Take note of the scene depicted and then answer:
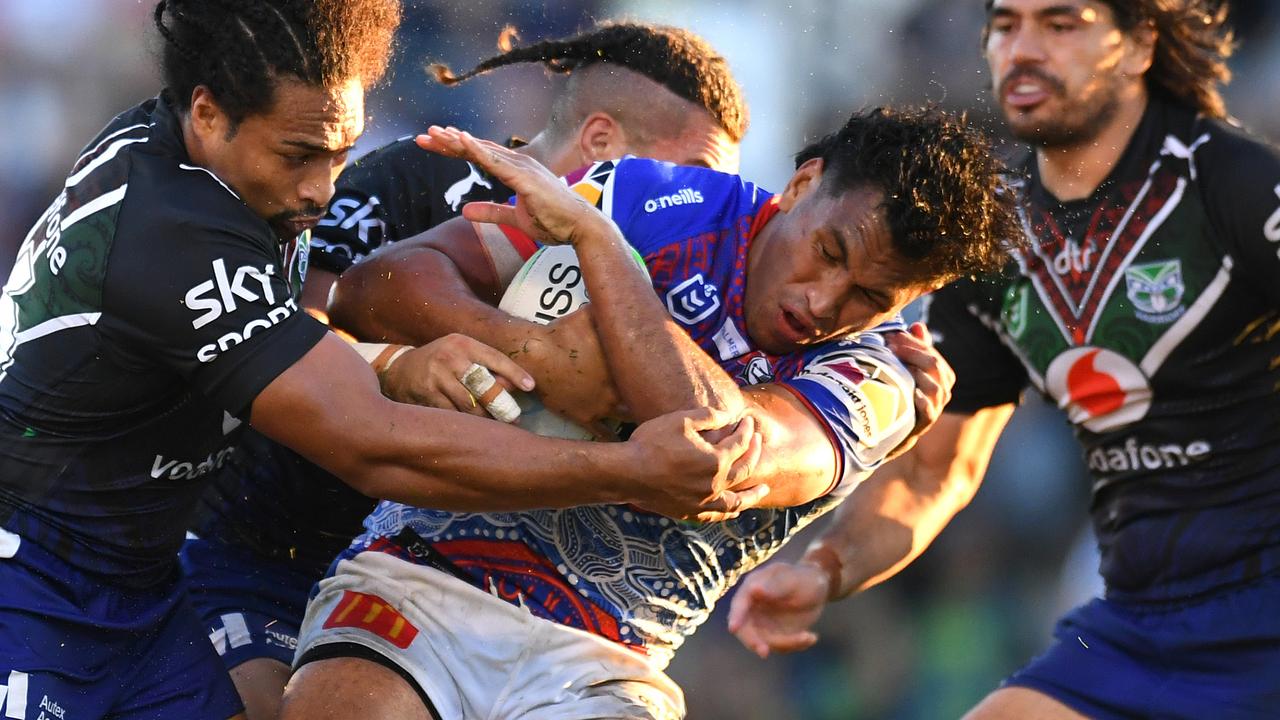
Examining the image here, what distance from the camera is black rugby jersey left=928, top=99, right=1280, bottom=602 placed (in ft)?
16.6

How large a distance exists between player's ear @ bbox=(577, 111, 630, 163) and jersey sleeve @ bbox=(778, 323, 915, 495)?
1639 mm

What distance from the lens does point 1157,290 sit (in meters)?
5.19

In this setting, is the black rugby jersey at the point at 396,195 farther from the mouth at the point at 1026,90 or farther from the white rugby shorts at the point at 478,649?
the mouth at the point at 1026,90

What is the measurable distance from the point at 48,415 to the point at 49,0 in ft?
20.4

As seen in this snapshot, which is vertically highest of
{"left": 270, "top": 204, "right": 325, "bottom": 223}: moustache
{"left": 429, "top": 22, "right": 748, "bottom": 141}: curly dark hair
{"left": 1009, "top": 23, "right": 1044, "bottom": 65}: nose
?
{"left": 1009, "top": 23, "right": 1044, "bottom": 65}: nose

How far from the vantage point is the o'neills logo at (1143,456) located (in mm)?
5152

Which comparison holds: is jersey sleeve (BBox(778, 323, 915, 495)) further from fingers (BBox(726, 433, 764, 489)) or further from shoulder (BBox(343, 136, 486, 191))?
shoulder (BBox(343, 136, 486, 191))

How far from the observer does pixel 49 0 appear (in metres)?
8.98

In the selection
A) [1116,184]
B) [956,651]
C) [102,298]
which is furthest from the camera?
[956,651]

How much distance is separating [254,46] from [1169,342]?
124 inches

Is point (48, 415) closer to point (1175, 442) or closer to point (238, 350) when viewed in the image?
point (238, 350)

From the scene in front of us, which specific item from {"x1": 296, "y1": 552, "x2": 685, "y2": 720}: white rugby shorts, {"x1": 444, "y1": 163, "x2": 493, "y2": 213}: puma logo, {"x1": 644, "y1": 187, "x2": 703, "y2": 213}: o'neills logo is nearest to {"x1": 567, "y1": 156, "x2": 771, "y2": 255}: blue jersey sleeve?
{"x1": 644, "y1": 187, "x2": 703, "y2": 213}: o'neills logo

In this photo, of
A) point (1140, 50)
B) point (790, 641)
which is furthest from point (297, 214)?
point (1140, 50)

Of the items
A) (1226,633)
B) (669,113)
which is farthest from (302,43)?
(1226,633)
